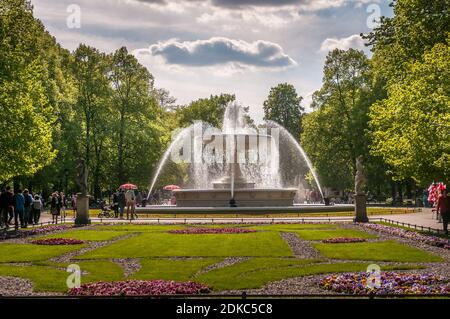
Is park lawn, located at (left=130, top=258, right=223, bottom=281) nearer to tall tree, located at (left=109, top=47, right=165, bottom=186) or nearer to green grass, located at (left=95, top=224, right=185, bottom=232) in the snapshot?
green grass, located at (left=95, top=224, right=185, bottom=232)

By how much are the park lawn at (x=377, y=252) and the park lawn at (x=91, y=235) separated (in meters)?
8.46

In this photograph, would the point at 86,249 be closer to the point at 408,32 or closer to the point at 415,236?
the point at 415,236

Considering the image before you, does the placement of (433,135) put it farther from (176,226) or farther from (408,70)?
(176,226)

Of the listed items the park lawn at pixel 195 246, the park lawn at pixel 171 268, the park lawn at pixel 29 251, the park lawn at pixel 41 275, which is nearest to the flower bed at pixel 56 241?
the park lawn at pixel 29 251

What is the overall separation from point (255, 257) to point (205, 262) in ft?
5.91

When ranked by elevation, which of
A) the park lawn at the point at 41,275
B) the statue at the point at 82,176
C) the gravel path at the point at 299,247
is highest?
the statue at the point at 82,176

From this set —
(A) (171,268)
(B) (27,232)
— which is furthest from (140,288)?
(B) (27,232)

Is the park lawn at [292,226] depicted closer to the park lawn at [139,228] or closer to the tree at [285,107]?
Answer: the park lawn at [139,228]

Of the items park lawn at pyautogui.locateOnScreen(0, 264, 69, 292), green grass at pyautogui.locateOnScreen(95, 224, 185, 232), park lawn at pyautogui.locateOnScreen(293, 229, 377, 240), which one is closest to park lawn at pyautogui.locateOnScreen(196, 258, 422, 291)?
park lawn at pyautogui.locateOnScreen(0, 264, 69, 292)

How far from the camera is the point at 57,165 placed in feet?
166

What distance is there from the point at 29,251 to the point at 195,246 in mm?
5351

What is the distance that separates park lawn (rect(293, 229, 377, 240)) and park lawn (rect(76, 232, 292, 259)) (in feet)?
3.96

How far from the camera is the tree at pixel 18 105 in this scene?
28.7 metres
